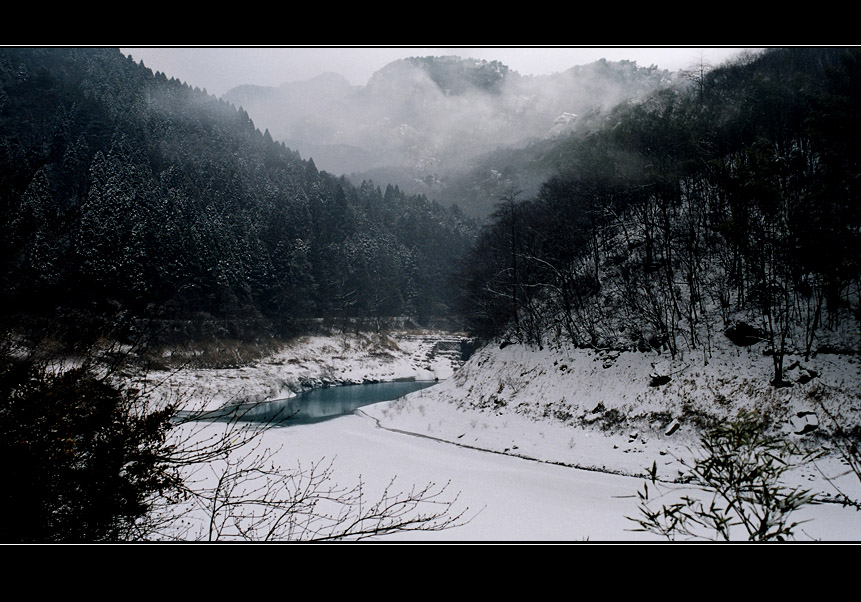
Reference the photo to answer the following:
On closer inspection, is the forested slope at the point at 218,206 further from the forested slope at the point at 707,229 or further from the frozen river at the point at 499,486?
the forested slope at the point at 707,229

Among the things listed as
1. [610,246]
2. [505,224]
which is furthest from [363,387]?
[610,246]

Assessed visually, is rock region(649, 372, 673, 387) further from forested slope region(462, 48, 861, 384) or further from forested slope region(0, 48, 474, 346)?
forested slope region(0, 48, 474, 346)

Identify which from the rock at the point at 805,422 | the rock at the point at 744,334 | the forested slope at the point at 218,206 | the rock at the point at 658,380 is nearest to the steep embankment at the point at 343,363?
the forested slope at the point at 218,206

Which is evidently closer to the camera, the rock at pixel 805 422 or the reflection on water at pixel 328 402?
the rock at pixel 805 422

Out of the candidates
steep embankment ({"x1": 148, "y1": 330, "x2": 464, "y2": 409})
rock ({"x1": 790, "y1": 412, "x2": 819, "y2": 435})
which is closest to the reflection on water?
steep embankment ({"x1": 148, "y1": 330, "x2": 464, "y2": 409})

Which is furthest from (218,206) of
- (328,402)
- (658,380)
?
(658,380)

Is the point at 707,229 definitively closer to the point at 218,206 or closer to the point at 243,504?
the point at 243,504
